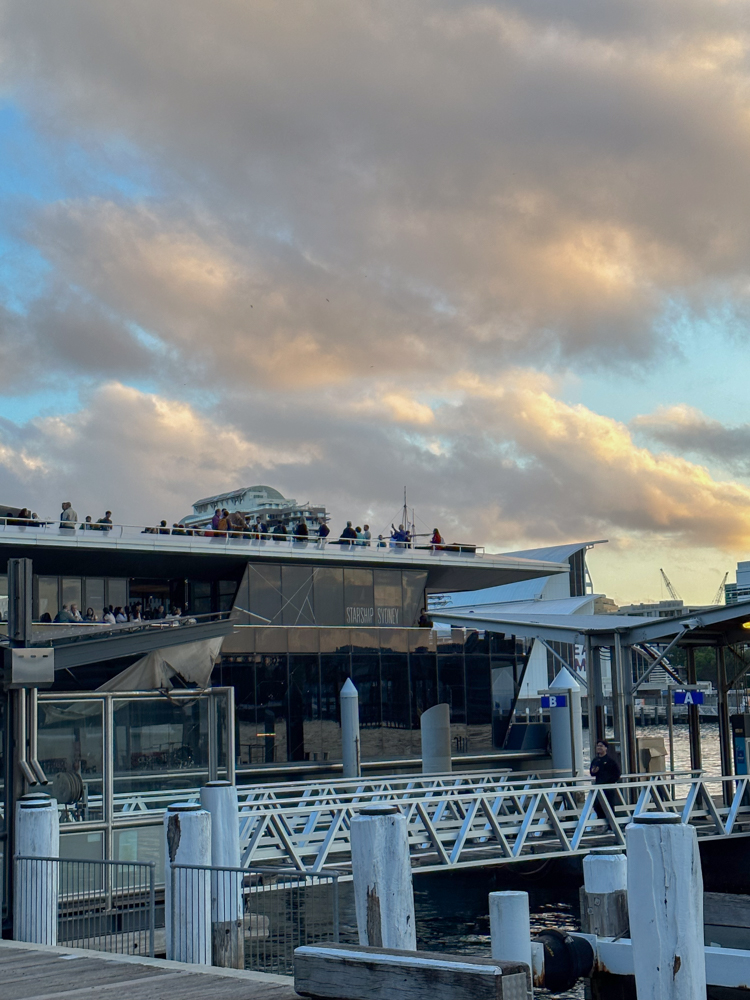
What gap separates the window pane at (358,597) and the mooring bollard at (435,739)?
773cm

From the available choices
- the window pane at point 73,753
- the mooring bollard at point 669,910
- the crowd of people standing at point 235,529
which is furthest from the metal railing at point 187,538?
the mooring bollard at point 669,910

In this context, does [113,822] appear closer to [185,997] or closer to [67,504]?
[185,997]

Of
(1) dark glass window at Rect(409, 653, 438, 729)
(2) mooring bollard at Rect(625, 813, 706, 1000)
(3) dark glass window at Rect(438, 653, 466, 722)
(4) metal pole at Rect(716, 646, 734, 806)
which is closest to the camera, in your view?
(2) mooring bollard at Rect(625, 813, 706, 1000)

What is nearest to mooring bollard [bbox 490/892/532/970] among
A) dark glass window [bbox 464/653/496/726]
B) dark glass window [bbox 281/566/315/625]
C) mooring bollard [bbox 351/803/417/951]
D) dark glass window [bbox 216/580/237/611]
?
mooring bollard [bbox 351/803/417/951]

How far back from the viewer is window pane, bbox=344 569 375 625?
38312 mm

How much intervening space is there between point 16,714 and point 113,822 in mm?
3037

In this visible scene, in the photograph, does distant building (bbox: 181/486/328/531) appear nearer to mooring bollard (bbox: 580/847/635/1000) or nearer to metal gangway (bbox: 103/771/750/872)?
metal gangway (bbox: 103/771/750/872)

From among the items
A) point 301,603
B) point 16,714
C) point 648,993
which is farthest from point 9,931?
point 301,603

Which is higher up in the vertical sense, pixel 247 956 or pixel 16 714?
pixel 16 714

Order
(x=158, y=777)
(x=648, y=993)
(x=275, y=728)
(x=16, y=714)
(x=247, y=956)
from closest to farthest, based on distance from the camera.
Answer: (x=648, y=993) < (x=16, y=714) < (x=247, y=956) < (x=158, y=777) < (x=275, y=728)

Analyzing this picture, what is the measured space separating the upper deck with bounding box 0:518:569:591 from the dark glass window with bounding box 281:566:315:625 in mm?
448

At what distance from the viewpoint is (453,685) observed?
125ft

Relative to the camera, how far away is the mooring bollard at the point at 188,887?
34.7 ft

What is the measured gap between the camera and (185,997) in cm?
849
